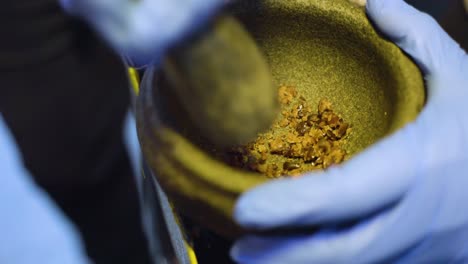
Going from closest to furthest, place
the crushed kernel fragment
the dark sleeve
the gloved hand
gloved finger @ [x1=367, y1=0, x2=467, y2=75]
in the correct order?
the gloved hand, gloved finger @ [x1=367, y1=0, x2=467, y2=75], the crushed kernel fragment, the dark sleeve

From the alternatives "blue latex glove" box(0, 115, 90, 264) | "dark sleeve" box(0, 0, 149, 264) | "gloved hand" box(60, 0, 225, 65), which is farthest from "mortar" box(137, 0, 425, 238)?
"blue latex glove" box(0, 115, 90, 264)

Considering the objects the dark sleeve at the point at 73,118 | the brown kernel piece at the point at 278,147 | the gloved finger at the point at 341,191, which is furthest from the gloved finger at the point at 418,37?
the dark sleeve at the point at 73,118

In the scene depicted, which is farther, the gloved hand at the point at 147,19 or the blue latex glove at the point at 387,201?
the blue latex glove at the point at 387,201

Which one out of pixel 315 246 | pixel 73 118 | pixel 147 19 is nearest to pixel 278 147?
pixel 315 246

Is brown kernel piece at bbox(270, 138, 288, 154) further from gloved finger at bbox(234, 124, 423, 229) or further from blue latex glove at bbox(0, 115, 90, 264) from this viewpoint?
blue latex glove at bbox(0, 115, 90, 264)

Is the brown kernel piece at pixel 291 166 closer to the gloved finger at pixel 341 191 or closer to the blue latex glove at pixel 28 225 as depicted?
the gloved finger at pixel 341 191

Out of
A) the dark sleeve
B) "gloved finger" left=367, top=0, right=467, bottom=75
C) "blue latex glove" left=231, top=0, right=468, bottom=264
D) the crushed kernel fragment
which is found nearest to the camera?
"blue latex glove" left=231, top=0, right=468, bottom=264

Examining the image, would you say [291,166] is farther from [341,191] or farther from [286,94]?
[341,191]
